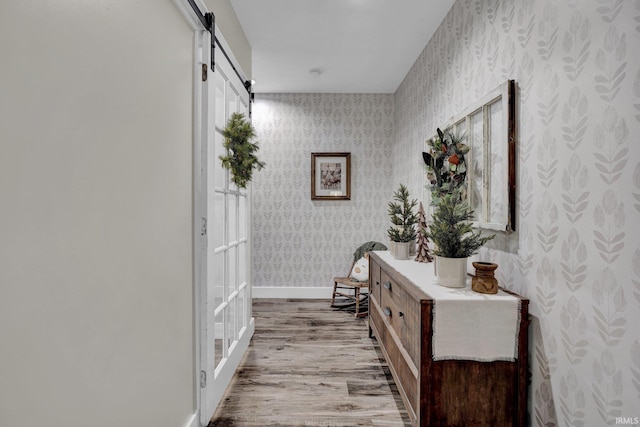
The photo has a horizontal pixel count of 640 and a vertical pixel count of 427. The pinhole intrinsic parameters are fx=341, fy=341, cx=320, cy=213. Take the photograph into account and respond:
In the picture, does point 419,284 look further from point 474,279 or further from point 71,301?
point 71,301

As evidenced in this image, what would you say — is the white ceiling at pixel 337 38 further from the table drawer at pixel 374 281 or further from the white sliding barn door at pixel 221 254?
the table drawer at pixel 374 281

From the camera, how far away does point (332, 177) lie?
442 centimetres

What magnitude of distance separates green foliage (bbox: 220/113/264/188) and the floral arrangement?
49.5 inches

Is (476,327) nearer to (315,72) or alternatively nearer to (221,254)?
(221,254)

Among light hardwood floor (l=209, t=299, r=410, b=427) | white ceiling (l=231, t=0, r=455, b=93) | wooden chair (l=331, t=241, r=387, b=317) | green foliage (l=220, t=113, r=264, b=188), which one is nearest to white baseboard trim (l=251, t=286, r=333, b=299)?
wooden chair (l=331, t=241, r=387, b=317)

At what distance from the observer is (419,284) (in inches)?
69.1

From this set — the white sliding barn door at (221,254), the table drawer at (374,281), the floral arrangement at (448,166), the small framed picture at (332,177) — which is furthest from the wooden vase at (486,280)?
the small framed picture at (332,177)

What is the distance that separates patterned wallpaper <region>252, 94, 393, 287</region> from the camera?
4.40m

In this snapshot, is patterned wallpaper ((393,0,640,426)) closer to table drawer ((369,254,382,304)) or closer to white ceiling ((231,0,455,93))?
white ceiling ((231,0,455,93))

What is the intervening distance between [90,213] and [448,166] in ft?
6.80

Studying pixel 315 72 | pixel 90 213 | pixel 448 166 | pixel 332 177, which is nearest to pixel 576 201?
pixel 448 166

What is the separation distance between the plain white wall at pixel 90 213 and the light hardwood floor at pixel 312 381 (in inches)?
27.8

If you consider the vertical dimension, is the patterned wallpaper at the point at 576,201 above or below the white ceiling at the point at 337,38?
below

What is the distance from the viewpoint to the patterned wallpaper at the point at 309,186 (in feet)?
14.4
